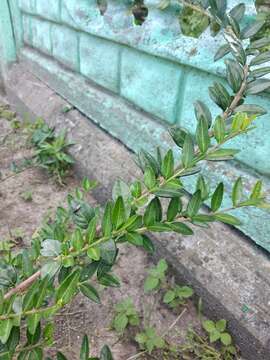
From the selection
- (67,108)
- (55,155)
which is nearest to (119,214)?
(55,155)

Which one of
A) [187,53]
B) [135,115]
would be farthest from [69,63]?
[187,53]

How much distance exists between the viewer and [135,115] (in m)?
1.76

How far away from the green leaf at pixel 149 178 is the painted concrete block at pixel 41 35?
202cm

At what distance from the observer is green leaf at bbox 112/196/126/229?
0.66m

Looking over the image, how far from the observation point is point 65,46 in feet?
7.41

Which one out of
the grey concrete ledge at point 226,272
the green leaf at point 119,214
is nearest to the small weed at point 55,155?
the grey concrete ledge at point 226,272

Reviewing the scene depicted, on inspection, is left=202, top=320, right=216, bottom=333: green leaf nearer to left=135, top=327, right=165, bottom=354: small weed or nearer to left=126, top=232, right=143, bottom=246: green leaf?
left=135, top=327, right=165, bottom=354: small weed

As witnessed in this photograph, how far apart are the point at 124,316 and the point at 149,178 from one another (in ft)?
2.25

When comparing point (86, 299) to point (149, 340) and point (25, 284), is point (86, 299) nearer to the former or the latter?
point (149, 340)

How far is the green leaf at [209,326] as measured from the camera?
46.9 inches

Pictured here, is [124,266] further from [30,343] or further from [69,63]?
[69,63]

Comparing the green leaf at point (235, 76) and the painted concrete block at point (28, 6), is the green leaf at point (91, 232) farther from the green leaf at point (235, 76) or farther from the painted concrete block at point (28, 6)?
the painted concrete block at point (28, 6)

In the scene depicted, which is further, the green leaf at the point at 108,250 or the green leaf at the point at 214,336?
the green leaf at the point at 214,336

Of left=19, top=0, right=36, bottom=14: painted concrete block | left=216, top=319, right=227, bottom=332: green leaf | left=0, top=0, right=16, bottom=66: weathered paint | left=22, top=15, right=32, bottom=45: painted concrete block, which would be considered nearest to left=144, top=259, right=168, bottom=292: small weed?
left=216, top=319, right=227, bottom=332: green leaf
